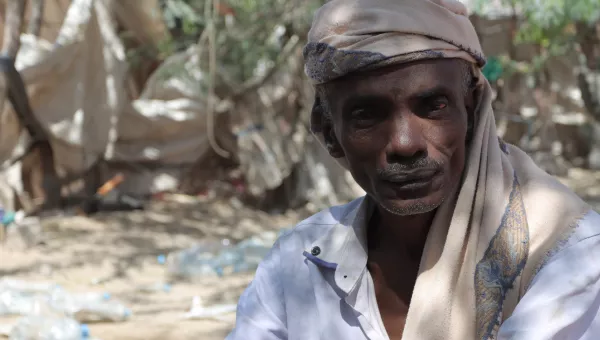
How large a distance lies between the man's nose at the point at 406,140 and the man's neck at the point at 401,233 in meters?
0.18

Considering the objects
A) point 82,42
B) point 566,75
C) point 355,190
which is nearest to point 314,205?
point 355,190

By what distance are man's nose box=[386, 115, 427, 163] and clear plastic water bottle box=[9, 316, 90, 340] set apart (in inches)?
114

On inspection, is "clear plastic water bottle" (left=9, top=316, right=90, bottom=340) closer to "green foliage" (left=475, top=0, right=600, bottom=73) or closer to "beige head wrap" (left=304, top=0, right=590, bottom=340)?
"beige head wrap" (left=304, top=0, right=590, bottom=340)

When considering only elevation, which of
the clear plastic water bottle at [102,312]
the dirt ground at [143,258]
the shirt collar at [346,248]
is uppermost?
the shirt collar at [346,248]

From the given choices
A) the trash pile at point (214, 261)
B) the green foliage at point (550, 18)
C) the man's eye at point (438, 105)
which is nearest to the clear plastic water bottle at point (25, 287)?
the trash pile at point (214, 261)

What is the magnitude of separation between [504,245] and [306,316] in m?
0.44

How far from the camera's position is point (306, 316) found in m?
1.46

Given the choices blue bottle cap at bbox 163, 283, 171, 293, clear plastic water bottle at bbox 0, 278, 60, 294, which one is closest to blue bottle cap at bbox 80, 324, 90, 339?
clear plastic water bottle at bbox 0, 278, 60, 294

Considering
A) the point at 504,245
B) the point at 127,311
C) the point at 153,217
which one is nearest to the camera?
the point at 504,245

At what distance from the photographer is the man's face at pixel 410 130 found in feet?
4.25

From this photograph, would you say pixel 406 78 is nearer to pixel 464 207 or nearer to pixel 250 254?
pixel 464 207

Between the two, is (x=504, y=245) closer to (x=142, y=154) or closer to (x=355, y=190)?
(x=355, y=190)

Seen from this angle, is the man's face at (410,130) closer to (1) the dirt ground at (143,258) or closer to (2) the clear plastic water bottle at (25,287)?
(1) the dirt ground at (143,258)

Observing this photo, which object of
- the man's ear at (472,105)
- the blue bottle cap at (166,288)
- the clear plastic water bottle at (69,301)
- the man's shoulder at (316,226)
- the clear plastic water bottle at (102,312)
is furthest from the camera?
the blue bottle cap at (166,288)
